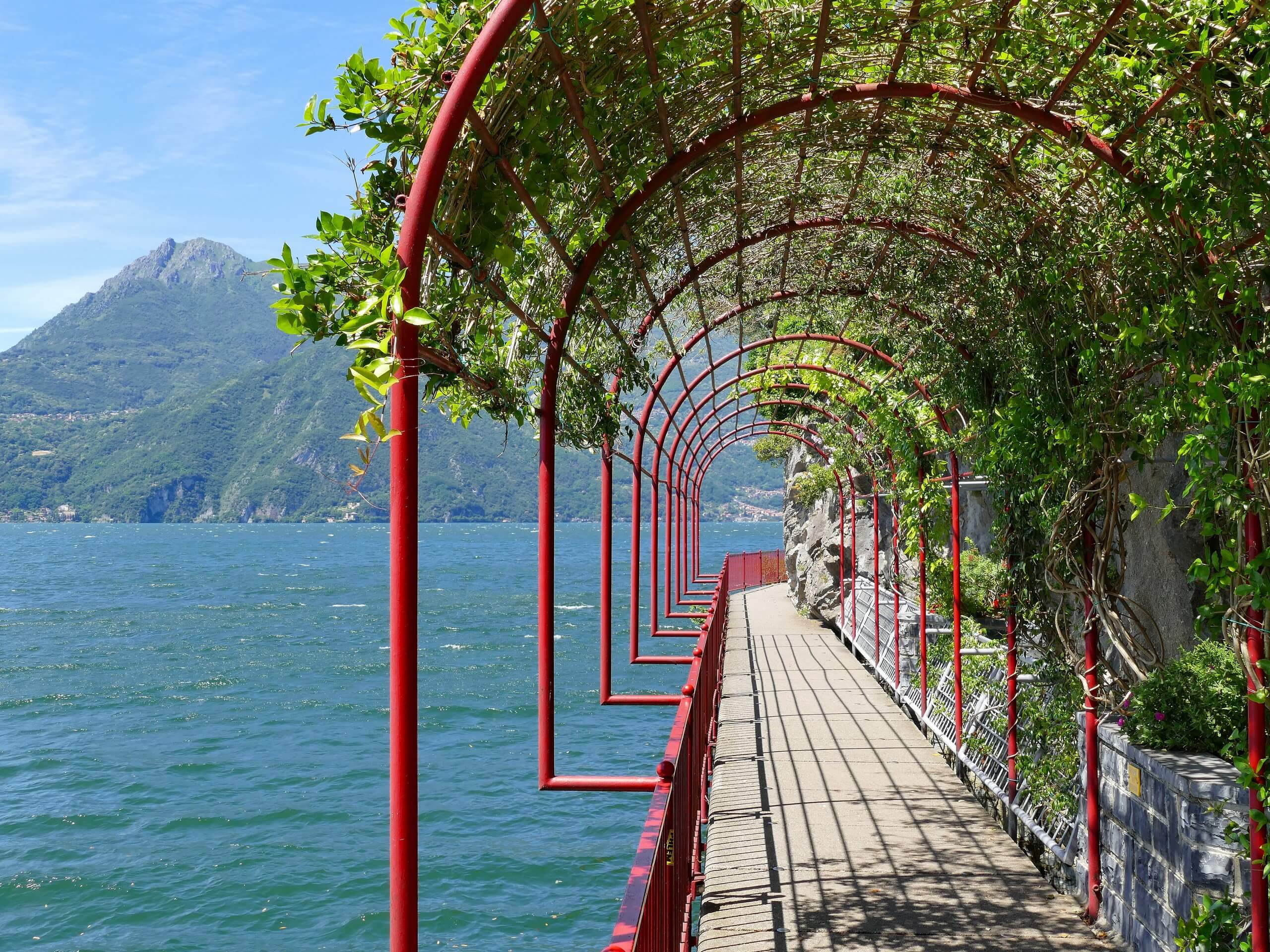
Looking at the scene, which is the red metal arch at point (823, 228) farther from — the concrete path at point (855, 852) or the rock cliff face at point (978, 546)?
the concrete path at point (855, 852)

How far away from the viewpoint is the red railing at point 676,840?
2.46 metres

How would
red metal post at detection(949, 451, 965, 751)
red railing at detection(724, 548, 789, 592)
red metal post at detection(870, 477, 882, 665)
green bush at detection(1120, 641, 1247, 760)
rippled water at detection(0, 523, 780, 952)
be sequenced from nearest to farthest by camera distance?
green bush at detection(1120, 641, 1247, 760)
red metal post at detection(949, 451, 965, 751)
red metal post at detection(870, 477, 882, 665)
rippled water at detection(0, 523, 780, 952)
red railing at detection(724, 548, 789, 592)

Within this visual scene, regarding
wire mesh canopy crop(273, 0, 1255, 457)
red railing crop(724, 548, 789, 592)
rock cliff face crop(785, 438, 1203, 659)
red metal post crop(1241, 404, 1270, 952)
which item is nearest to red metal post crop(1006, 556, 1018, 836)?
rock cliff face crop(785, 438, 1203, 659)

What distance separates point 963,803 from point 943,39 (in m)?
5.02

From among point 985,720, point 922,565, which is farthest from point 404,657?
point 922,565

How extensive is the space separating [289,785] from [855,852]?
47.4ft

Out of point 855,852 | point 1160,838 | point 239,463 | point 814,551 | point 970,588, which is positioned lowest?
point 855,852

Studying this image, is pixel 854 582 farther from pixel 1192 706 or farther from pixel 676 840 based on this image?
pixel 676 840

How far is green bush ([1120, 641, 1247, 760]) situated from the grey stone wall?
2.9 inches

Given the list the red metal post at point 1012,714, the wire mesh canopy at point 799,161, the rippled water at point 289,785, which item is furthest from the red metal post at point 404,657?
the rippled water at point 289,785

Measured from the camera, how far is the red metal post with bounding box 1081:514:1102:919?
4887mm

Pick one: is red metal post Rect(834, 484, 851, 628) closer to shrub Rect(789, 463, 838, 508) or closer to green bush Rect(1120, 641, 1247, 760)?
shrub Rect(789, 463, 838, 508)

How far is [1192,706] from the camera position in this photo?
13.9ft

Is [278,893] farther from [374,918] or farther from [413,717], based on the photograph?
[413,717]
